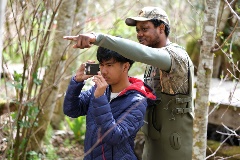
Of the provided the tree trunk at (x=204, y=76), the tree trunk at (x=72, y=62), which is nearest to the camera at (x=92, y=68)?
the tree trunk at (x=204, y=76)

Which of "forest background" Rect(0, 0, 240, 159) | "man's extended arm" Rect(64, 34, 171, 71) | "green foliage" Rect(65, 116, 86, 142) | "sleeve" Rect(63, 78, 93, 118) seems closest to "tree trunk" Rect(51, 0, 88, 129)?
"forest background" Rect(0, 0, 240, 159)

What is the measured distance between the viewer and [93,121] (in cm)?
328

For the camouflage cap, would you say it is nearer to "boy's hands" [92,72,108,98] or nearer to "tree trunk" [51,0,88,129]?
"boy's hands" [92,72,108,98]

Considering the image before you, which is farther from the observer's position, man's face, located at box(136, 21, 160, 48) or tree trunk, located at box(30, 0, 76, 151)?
tree trunk, located at box(30, 0, 76, 151)

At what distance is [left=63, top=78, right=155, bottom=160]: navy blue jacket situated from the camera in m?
3.00

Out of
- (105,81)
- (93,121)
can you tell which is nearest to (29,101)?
(93,121)

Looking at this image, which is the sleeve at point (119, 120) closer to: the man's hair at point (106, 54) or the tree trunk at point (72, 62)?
the man's hair at point (106, 54)

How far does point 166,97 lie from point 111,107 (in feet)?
1.44

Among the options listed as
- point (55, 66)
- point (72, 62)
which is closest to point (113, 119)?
point (55, 66)

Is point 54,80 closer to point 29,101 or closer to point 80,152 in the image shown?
point 29,101

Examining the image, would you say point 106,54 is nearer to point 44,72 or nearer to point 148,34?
point 148,34

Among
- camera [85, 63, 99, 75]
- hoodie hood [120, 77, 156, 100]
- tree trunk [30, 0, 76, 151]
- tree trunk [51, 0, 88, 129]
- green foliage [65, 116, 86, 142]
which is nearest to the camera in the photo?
camera [85, 63, 99, 75]

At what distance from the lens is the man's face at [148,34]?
11.3 ft

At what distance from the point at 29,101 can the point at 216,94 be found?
2535mm
